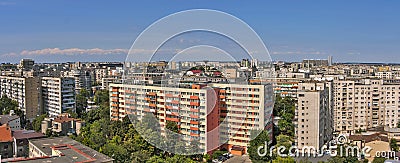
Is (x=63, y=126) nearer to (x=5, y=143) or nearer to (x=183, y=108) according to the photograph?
(x=5, y=143)

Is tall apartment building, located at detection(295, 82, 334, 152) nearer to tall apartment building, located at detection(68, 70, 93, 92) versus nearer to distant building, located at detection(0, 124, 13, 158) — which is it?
distant building, located at detection(0, 124, 13, 158)

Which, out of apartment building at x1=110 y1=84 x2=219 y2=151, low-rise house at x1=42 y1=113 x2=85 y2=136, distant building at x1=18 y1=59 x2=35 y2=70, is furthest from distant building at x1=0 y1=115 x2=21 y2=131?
distant building at x1=18 y1=59 x2=35 y2=70

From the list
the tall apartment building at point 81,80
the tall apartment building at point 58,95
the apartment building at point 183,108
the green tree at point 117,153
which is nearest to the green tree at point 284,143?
the apartment building at point 183,108

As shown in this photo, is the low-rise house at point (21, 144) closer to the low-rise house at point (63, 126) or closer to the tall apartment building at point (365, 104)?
the low-rise house at point (63, 126)

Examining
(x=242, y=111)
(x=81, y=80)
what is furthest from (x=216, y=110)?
(x=81, y=80)

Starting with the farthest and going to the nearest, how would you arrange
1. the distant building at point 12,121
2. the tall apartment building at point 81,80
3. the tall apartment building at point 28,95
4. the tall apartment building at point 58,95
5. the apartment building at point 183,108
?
the tall apartment building at point 81,80 → the tall apartment building at point 28,95 → the tall apartment building at point 58,95 → the distant building at point 12,121 → the apartment building at point 183,108
